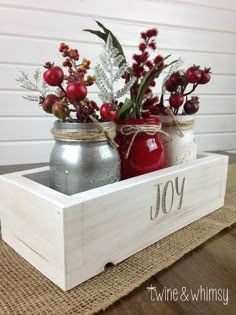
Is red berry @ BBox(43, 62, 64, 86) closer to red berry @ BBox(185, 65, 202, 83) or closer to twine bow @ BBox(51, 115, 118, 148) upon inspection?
twine bow @ BBox(51, 115, 118, 148)

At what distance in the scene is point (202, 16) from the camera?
1540 mm

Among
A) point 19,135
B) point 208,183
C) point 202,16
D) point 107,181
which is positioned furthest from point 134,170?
point 202,16

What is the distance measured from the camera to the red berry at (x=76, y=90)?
0.40m

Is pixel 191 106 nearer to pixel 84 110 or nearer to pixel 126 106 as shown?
pixel 126 106

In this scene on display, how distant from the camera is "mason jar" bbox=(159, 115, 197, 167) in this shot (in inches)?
24.1

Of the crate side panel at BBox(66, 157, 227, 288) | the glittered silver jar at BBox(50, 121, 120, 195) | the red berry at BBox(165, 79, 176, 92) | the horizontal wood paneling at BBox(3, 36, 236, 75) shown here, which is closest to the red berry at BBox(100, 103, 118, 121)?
the glittered silver jar at BBox(50, 121, 120, 195)

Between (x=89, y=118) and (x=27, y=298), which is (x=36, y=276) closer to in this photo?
(x=27, y=298)

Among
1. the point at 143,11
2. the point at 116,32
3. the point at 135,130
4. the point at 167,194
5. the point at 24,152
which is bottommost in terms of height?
the point at 24,152

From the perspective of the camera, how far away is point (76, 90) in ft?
1.31

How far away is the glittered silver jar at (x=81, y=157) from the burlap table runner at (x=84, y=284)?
129 mm

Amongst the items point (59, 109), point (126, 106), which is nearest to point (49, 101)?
point (59, 109)

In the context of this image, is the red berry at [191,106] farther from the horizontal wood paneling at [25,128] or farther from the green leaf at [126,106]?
the horizontal wood paneling at [25,128]

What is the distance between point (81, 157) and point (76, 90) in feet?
0.32

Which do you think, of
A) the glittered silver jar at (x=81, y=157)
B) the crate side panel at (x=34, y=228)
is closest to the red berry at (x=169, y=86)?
the glittered silver jar at (x=81, y=157)
